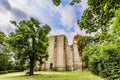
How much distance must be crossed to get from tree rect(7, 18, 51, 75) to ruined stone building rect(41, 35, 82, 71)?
1836 centimetres

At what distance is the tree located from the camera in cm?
3100

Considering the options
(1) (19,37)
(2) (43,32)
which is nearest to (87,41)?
(2) (43,32)

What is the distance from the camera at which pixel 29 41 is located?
31.9 meters

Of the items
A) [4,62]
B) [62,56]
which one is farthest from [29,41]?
[4,62]

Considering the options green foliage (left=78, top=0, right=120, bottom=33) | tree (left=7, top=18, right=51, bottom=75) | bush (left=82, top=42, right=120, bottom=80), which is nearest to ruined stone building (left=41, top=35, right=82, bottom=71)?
tree (left=7, top=18, right=51, bottom=75)

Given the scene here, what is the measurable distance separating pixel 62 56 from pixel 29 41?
20.4 m

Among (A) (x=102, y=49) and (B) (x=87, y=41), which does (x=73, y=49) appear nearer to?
(B) (x=87, y=41)

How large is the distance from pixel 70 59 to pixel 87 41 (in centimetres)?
648

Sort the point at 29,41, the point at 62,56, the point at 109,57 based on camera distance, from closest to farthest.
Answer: the point at 109,57
the point at 29,41
the point at 62,56

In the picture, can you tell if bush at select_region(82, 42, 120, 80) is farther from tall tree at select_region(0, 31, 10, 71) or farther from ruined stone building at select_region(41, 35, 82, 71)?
tall tree at select_region(0, 31, 10, 71)

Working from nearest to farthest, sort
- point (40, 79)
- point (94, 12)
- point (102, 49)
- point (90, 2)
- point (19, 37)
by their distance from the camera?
point (90, 2) → point (94, 12) → point (102, 49) → point (40, 79) → point (19, 37)

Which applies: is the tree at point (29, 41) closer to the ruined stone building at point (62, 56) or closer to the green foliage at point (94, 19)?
the ruined stone building at point (62, 56)

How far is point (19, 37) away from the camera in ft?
101

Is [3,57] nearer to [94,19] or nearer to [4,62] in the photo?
[4,62]
